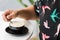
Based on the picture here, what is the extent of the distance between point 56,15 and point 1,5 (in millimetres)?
1020

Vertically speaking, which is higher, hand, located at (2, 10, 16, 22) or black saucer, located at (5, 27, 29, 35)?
hand, located at (2, 10, 16, 22)

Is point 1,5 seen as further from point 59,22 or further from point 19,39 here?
point 59,22

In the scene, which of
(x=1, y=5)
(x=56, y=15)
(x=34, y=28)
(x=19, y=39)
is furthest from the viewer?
(x=1, y=5)

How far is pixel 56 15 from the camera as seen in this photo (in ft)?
2.06

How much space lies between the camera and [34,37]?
2.78 feet

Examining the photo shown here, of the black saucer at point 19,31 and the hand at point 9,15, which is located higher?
the hand at point 9,15

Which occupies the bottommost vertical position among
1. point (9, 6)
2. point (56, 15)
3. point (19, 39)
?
point (19, 39)

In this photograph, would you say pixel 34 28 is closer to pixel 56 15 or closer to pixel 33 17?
pixel 33 17

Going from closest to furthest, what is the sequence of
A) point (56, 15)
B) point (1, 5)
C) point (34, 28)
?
point (56, 15), point (34, 28), point (1, 5)

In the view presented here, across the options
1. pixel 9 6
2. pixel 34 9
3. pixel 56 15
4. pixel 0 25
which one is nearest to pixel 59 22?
pixel 56 15

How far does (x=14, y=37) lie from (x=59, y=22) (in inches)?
11.0

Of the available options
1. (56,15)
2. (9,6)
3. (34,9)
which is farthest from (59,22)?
(9,6)

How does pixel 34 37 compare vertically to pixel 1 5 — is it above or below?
below

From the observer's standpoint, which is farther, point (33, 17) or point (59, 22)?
point (33, 17)
